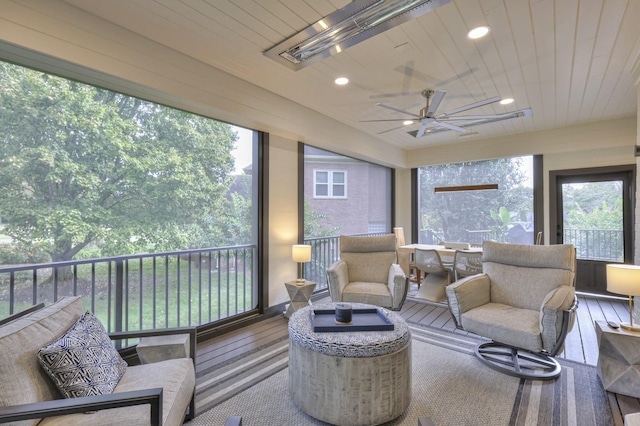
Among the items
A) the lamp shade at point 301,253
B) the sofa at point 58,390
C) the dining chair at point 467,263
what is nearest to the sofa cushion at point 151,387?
the sofa at point 58,390

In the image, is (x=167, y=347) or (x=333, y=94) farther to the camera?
(x=333, y=94)

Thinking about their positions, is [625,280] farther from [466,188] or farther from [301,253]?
[466,188]

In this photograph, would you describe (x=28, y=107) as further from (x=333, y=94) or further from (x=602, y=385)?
(x=602, y=385)

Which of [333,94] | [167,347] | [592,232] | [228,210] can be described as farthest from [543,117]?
[167,347]

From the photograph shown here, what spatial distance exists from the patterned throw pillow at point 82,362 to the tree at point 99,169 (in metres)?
1.25

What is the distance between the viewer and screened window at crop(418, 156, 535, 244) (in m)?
5.58

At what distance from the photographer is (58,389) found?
1.37 meters

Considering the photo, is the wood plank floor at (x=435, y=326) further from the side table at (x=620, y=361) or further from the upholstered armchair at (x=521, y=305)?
the upholstered armchair at (x=521, y=305)

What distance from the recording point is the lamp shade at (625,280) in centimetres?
223

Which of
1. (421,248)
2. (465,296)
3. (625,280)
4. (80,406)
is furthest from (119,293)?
(625,280)

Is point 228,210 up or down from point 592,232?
up

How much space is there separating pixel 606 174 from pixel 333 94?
15.4 feet

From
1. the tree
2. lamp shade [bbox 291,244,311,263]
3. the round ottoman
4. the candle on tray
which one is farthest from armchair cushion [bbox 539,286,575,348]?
the tree

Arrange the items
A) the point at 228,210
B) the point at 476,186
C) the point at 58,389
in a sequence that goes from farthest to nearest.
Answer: the point at 476,186
the point at 228,210
the point at 58,389
